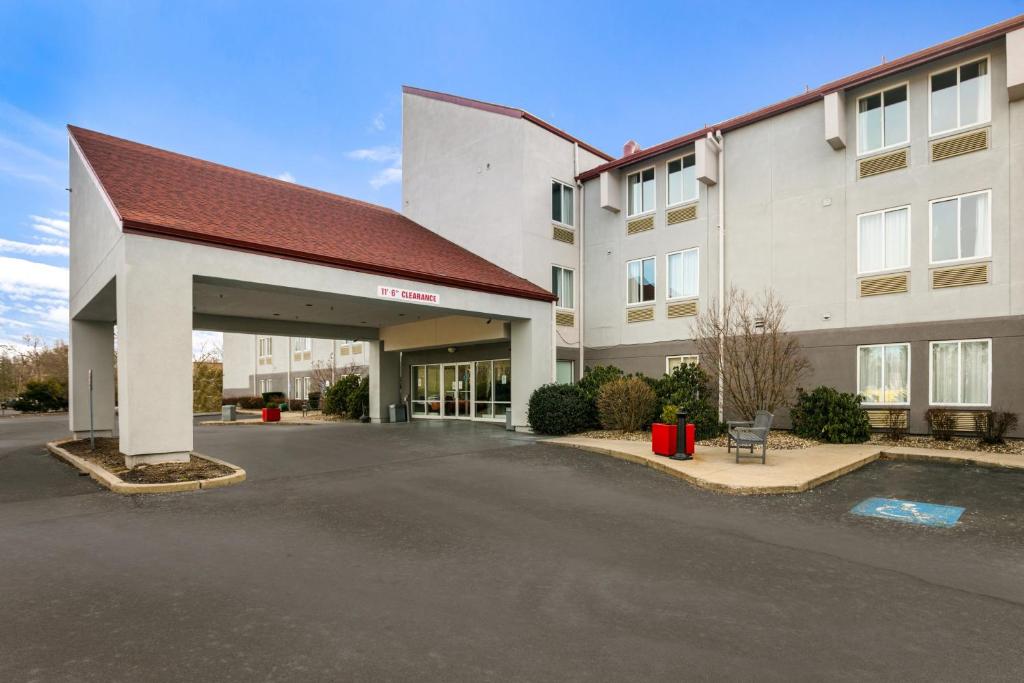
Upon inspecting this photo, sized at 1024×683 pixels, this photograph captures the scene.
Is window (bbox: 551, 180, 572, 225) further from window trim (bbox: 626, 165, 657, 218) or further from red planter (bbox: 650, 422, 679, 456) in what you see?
red planter (bbox: 650, 422, 679, 456)

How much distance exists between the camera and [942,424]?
13492 mm

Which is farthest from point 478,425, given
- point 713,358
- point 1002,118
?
point 1002,118

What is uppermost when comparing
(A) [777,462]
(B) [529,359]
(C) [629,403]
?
(B) [529,359]

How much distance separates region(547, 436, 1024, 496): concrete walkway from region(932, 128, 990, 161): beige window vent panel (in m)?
7.18

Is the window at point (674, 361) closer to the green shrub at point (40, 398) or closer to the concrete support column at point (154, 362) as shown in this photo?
the concrete support column at point (154, 362)

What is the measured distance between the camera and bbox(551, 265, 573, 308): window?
70.1ft

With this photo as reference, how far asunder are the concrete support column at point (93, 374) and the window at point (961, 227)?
2277cm

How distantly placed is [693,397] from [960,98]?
9652mm

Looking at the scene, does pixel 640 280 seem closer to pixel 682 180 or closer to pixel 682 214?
pixel 682 214

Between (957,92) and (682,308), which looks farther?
(682,308)

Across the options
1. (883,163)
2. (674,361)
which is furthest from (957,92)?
(674,361)

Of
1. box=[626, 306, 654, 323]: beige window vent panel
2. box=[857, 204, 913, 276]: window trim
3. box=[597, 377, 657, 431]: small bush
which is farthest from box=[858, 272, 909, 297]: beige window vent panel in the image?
box=[626, 306, 654, 323]: beige window vent panel

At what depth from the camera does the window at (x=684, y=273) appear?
18672mm

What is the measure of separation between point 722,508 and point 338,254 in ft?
33.6
